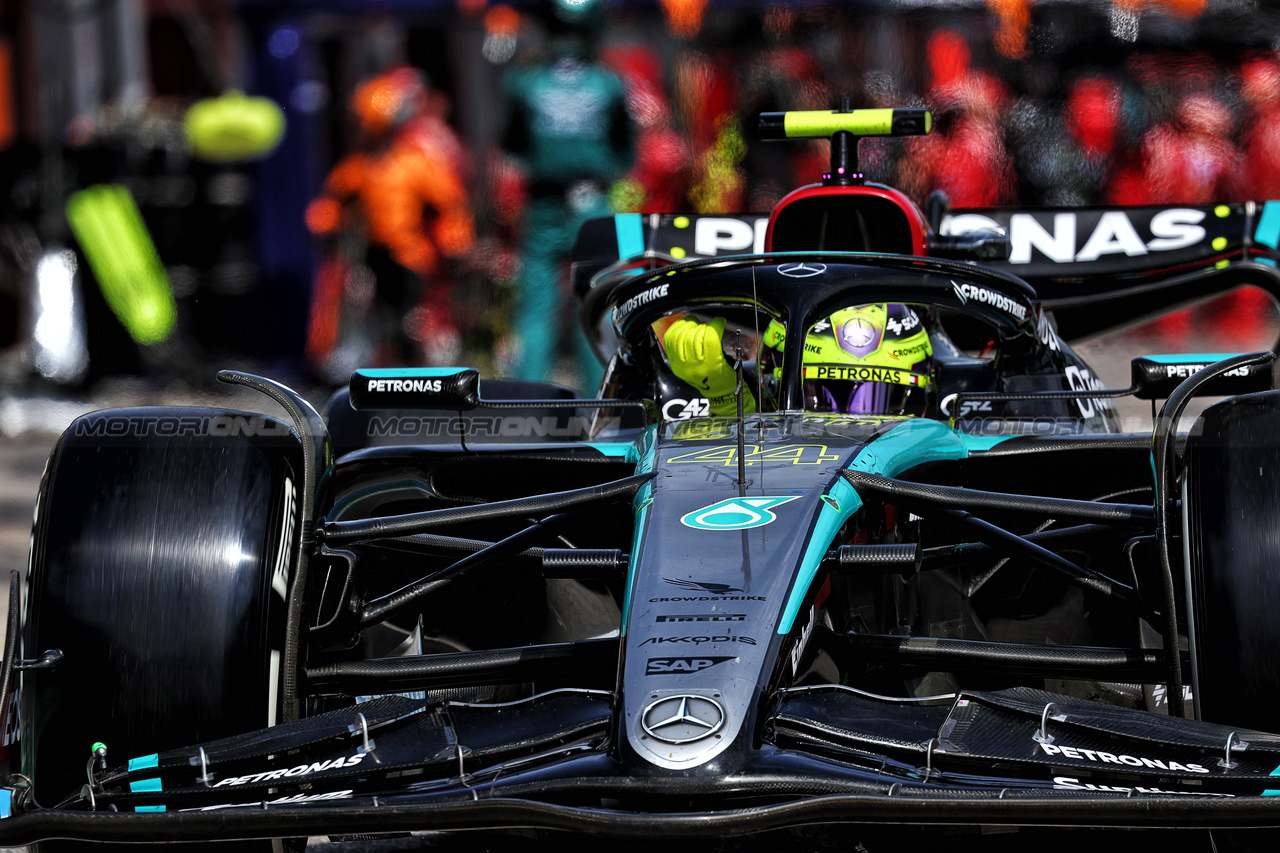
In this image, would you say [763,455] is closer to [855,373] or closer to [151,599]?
[855,373]

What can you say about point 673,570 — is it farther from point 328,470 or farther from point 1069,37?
point 1069,37

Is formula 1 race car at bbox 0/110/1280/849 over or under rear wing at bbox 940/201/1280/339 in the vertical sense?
under

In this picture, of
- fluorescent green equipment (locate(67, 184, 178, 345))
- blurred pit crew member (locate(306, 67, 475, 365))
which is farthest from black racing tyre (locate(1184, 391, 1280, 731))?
fluorescent green equipment (locate(67, 184, 178, 345))

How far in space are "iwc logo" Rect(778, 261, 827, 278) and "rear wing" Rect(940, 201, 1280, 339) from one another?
2.05m

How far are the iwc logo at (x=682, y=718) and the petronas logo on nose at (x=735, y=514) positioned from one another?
18.5 inches

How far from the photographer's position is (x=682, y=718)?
7.63ft

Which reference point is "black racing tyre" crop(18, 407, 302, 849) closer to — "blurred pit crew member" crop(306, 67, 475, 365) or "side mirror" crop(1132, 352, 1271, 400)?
"side mirror" crop(1132, 352, 1271, 400)

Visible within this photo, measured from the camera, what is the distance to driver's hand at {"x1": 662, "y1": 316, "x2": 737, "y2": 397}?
13.1ft

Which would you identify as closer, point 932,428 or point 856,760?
point 856,760

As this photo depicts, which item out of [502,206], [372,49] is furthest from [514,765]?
[372,49]

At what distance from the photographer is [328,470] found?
301cm

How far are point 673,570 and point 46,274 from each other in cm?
905

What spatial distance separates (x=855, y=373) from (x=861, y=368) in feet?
0.07

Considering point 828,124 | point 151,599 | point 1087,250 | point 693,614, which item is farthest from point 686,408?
point 1087,250
